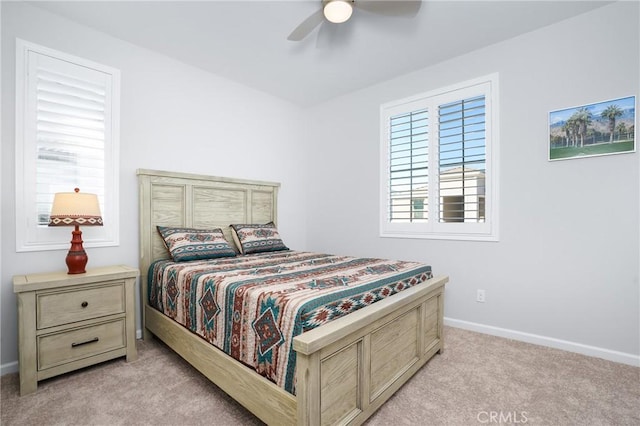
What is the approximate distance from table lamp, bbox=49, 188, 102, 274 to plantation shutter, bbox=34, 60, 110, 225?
387 millimetres

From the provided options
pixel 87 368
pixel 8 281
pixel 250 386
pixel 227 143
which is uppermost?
pixel 227 143

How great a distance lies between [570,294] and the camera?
246cm

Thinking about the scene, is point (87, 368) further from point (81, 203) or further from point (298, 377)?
point (298, 377)

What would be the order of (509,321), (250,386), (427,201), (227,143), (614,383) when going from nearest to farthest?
(250,386) < (614,383) < (509,321) < (427,201) < (227,143)

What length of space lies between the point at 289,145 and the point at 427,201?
6.82 ft

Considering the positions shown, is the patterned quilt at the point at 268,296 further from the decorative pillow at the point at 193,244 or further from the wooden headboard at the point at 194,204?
the wooden headboard at the point at 194,204

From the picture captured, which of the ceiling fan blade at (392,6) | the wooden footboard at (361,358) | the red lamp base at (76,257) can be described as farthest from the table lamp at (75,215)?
the ceiling fan blade at (392,6)

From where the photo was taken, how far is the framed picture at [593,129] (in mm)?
2250

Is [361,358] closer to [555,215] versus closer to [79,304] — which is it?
[79,304]

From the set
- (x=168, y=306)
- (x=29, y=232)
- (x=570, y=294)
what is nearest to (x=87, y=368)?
(x=168, y=306)

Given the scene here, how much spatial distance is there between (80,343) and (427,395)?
2329 mm

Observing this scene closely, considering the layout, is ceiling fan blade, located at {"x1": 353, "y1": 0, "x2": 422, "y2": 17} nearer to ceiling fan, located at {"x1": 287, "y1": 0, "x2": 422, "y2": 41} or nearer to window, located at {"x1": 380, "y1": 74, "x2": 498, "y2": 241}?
ceiling fan, located at {"x1": 287, "y1": 0, "x2": 422, "y2": 41}
